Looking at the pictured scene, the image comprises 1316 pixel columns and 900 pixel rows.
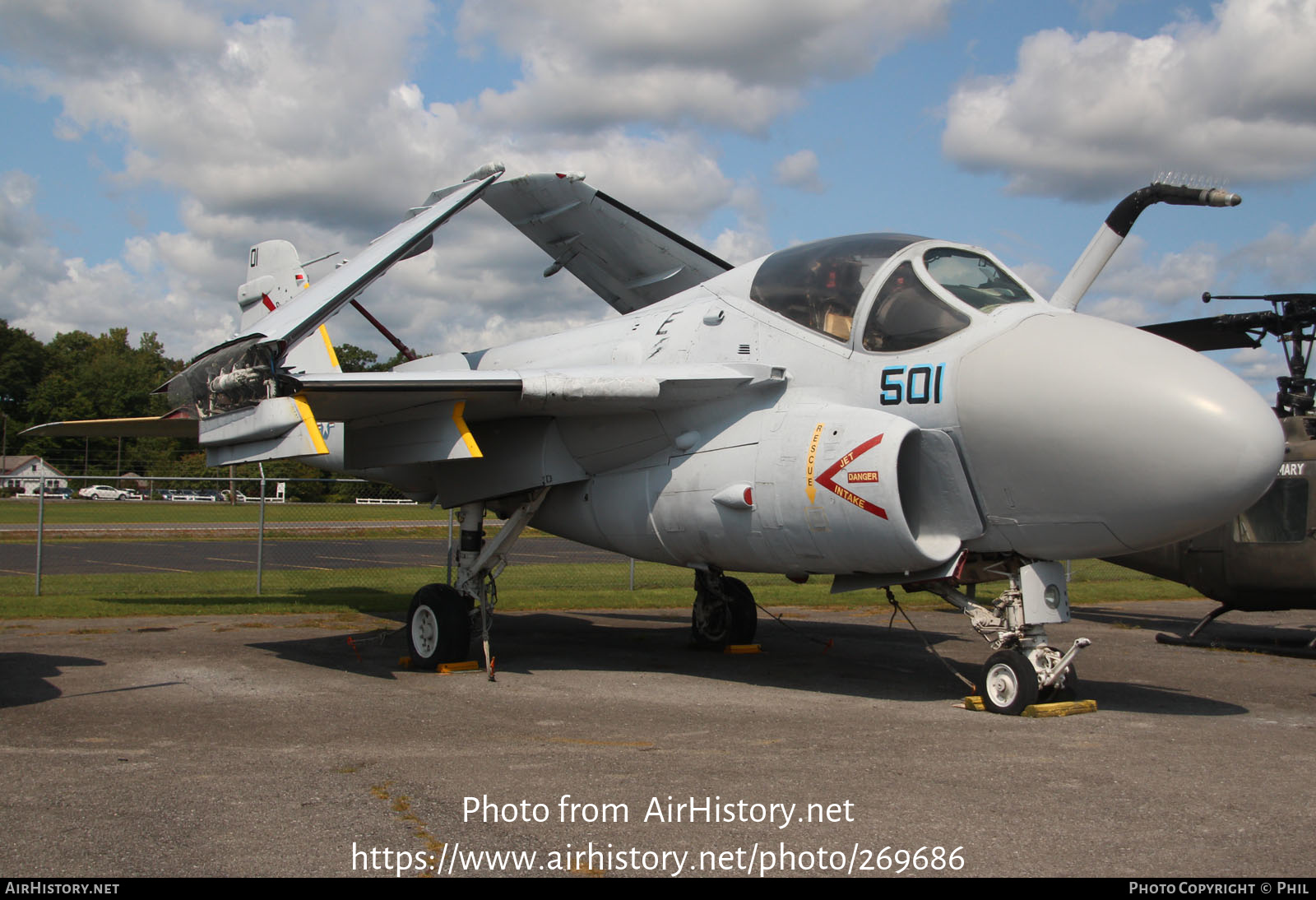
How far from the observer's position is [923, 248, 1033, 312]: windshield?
7477 mm

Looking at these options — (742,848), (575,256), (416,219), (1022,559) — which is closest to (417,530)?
(575,256)

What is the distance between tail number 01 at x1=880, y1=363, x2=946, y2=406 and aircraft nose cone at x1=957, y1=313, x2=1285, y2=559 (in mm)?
192

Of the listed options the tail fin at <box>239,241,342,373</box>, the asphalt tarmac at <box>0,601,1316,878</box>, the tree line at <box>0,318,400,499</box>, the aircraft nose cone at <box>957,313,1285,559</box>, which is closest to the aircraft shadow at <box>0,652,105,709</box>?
the asphalt tarmac at <box>0,601,1316,878</box>

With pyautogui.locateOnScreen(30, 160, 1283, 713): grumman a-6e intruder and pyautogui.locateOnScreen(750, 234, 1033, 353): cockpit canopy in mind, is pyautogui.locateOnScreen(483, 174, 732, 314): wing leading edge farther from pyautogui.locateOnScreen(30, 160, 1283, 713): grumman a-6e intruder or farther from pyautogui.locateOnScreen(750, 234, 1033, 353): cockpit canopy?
pyautogui.locateOnScreen(750, 234, 1033, 353): cockpit canopy

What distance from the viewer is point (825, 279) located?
Answer: 26.3 ft

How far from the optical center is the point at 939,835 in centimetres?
434

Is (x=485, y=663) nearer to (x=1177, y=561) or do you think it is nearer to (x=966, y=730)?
(x=966, y=730)

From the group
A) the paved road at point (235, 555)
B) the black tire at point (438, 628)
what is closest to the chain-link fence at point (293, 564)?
the paved road at point (235, 555)

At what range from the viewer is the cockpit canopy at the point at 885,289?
24.3 feet

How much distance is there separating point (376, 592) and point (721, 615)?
810 centimetres

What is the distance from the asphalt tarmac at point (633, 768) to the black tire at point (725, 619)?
2.28 ft

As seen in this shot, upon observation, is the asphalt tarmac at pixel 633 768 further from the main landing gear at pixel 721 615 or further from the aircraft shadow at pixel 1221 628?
the aircraft shadow at pixel 1221 628

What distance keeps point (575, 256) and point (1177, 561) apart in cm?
810

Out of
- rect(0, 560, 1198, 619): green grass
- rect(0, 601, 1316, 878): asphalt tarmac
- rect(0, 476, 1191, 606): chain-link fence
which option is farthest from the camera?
rect(0, 476, 1191, 606): chain-link fence
